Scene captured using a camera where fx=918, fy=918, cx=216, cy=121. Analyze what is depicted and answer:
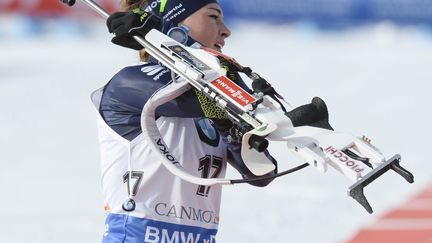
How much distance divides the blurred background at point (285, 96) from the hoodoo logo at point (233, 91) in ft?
3.48

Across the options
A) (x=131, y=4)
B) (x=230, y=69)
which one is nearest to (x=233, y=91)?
(x=230, y=69)

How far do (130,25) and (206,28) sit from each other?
1.62 feet

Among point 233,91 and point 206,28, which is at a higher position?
point 206,28

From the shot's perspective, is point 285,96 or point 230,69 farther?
point 285,96

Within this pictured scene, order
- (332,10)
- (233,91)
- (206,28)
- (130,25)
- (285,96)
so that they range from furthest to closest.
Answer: (332,10)
(285,96)
(206,28)
(130,25)
(233,91)

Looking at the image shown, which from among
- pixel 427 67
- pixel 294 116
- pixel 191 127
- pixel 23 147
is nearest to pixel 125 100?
pixel 191 127

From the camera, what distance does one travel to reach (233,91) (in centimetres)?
263

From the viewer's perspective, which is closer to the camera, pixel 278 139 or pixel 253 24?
pixel 278 139

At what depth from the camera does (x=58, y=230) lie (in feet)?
19.1

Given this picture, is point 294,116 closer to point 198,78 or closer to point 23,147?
point 198,78

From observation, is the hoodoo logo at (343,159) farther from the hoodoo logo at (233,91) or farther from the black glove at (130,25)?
the black glove at (130,25)

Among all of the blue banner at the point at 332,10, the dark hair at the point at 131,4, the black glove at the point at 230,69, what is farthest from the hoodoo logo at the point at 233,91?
the blue banner at the point at 332,10

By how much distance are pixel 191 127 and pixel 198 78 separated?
51 centimetres

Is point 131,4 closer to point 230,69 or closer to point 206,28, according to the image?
point 206,28
